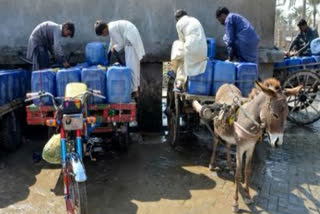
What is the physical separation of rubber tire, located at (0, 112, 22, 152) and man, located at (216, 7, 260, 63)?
4.13 m

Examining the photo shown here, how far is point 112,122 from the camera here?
541cm

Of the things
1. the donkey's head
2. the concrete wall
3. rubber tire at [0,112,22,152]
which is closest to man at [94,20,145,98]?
the concrete wall

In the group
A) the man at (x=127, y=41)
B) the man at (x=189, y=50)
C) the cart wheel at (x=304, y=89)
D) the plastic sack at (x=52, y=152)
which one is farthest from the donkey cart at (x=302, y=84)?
the plastic sack at (x=52, y=152)

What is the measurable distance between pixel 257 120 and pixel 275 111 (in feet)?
1.14

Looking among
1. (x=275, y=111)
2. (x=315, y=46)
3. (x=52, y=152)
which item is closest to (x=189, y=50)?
(x=275, y=111)

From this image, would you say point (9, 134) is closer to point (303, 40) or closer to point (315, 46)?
point (315, 46)

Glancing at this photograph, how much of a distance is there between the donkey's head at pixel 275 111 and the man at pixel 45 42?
155 inches

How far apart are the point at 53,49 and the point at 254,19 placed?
4452 mm

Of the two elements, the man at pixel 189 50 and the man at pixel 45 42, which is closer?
the man at pixel 189 50

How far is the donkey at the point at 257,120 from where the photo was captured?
382 cm

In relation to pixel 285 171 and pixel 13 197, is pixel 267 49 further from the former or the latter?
pixel 13 197

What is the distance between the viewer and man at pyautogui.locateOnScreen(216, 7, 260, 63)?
6.39 m

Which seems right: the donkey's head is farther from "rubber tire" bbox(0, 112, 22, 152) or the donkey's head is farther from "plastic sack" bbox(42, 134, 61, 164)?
"rubber tire" bbox(0, 112, 22, 152)

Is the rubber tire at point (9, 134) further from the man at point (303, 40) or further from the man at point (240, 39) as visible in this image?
the man at point (303, 40)
